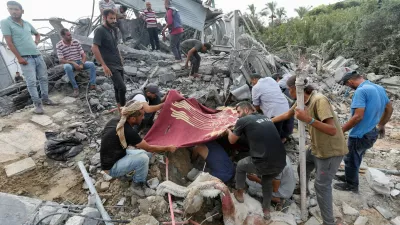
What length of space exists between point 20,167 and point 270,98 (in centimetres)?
383

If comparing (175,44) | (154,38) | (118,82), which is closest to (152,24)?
(154,38)

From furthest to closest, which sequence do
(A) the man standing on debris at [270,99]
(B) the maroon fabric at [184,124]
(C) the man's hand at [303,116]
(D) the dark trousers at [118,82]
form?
(D) the dark trousers at [118,82]
(A) the man standing on debris at [270,99]
(B) the maroon fabric at [184,124]
(C) the man's hand at [303,116]

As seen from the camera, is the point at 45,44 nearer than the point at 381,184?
No

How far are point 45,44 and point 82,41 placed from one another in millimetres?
1129

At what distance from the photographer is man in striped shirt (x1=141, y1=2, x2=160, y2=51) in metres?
→ 7.92

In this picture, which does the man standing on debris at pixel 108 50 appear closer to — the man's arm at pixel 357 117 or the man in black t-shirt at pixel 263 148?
the man in black t-shirt at pixel 263 148

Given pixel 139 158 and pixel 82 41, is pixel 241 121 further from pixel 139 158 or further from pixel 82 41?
A: pixel 82 41

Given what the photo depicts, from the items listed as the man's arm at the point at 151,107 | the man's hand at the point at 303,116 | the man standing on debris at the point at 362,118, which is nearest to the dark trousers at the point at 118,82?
the man's arm at the point at 151,107

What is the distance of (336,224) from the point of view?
2.95m

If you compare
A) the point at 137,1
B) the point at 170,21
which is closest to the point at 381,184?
the point at 170,21

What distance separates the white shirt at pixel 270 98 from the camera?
4.08 m

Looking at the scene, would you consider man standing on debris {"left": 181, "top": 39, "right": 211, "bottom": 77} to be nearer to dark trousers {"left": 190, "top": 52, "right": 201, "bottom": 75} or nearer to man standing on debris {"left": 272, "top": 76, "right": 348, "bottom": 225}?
dark trousers {"left": 190, "top": 52, "right": 201, "bottom": 75}

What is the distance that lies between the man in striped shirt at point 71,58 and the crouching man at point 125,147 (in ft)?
10.7

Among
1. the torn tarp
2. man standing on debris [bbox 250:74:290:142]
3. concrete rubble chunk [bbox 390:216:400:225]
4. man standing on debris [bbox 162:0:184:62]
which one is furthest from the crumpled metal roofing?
concrete rubble chunk [bbox 390:216:400:225]
